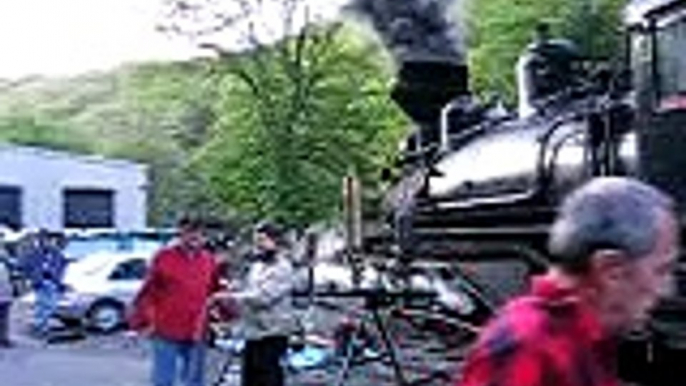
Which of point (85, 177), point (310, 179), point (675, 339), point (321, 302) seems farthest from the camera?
point (85, 177)

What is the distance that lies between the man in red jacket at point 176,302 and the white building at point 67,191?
5635cm

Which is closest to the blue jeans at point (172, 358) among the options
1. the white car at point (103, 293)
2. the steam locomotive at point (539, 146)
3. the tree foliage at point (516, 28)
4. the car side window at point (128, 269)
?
the steam locomotive at point (539, 146)

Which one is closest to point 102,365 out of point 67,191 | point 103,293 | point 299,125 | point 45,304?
point 45,304

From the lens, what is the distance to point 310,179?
51219 mm

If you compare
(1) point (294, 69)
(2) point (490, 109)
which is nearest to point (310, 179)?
A: (1) point (294, 69)

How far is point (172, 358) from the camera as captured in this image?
1346 cm

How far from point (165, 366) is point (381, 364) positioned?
1610 millimetres

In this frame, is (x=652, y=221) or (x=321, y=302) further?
(x=321, y=302)

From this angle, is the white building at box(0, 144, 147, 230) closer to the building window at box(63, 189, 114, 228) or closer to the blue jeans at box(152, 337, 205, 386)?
the building window at box(63, 189, 114, 228)

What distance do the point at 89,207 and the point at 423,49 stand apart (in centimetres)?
5551

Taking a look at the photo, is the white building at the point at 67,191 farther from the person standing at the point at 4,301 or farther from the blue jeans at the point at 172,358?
the blue jeans at the point at 172,358

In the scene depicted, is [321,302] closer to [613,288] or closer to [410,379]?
[410,379]

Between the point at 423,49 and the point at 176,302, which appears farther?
the point at 423,49

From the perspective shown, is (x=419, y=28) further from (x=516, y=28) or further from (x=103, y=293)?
(x=516, y=28)
